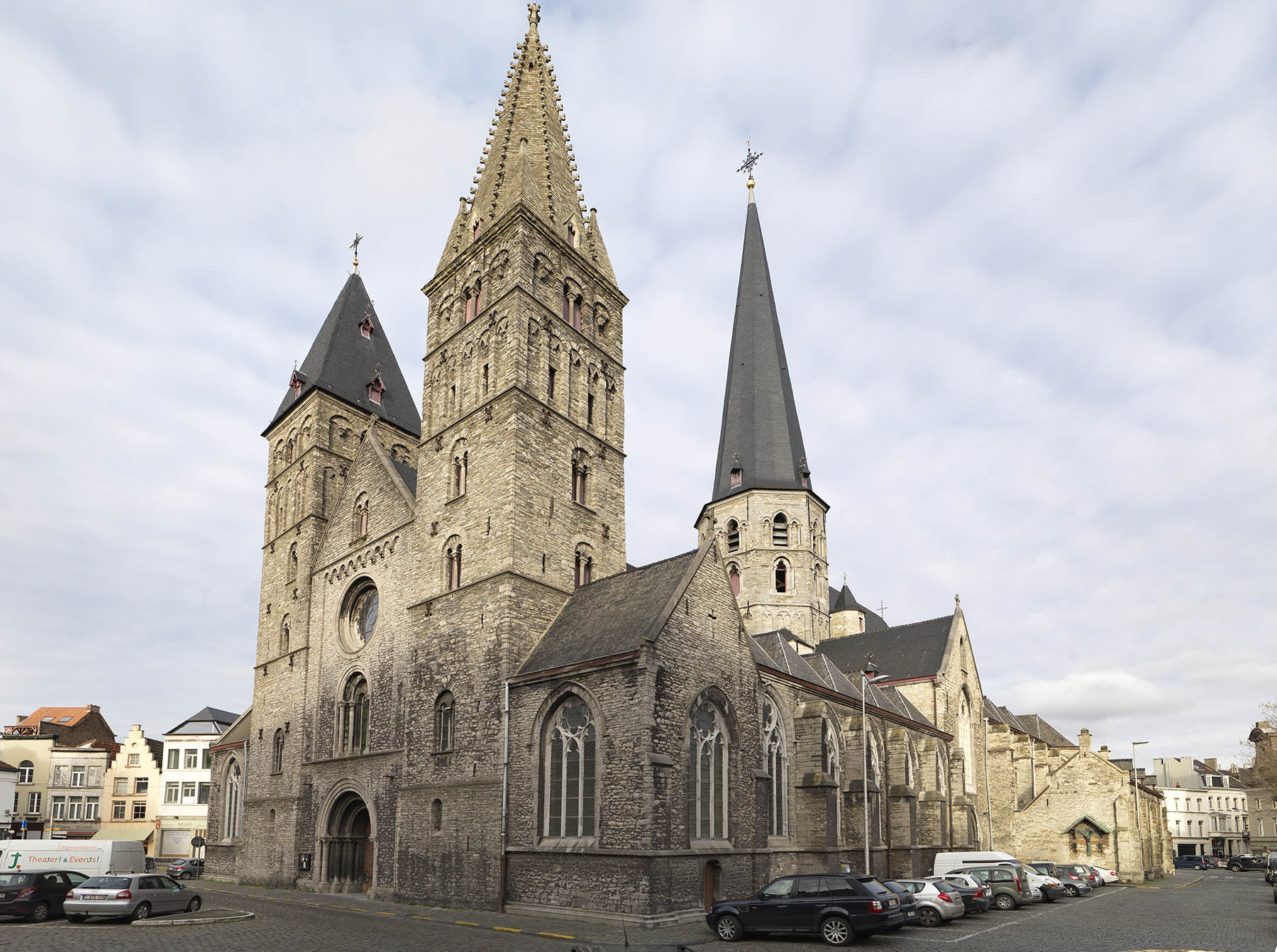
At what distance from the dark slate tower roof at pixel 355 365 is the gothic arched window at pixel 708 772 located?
23971 mm

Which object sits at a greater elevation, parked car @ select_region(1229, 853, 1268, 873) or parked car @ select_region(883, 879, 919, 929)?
parked car @ select_region(883, 879, 919, 929)

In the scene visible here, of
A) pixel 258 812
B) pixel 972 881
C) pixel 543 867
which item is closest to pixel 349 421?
pixel 258 812

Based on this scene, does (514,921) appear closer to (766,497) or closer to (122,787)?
(766,497)

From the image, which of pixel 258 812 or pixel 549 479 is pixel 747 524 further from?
pixel 258 812

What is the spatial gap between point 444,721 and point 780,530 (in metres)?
30.7

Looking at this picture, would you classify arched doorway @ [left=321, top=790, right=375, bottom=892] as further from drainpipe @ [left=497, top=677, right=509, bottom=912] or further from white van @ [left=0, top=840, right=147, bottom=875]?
drainpipe @ [left=497, top=677, right=509, bottom=912]

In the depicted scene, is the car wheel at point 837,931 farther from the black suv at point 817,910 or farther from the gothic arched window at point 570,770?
the gothic arched window at point 570,770

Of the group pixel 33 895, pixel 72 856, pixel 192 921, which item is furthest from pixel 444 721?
pixel 72 856

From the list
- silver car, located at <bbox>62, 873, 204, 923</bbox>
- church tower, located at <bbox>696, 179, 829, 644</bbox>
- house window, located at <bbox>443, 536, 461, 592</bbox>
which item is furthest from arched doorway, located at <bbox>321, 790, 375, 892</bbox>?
church tower, located at <bbox>696, 179, 829, 644</bbox>

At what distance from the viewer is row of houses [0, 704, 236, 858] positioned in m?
58.2

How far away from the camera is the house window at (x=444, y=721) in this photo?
26930mm

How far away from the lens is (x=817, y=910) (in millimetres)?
18453

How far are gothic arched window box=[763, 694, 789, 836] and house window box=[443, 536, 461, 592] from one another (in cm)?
1048

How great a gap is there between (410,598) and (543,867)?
10.6 metres
